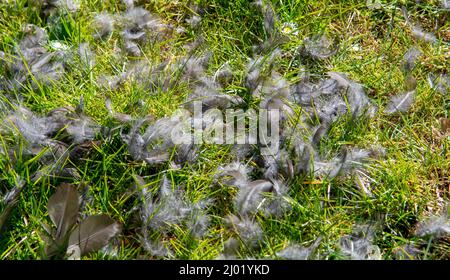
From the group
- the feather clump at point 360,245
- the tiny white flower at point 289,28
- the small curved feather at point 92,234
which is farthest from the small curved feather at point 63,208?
the tiny white flower at point 289,28

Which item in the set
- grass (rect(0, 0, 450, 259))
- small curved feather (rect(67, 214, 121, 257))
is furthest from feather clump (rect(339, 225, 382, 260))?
small curved feather (rect(67, 214, 121, 257))

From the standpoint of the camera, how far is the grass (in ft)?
6.73

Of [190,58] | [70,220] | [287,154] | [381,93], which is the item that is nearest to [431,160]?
[381,93]

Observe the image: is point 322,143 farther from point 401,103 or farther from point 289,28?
point 289,28

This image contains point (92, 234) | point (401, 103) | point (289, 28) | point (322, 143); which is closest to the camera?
point (92, 234)

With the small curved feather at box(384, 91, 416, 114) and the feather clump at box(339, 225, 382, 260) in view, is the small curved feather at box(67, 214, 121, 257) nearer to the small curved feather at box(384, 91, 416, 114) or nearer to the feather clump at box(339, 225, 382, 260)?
the feather clump at box(339, 225, 382, 260)

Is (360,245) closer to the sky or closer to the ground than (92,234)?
closer to the ground

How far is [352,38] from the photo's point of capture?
2.68 metres

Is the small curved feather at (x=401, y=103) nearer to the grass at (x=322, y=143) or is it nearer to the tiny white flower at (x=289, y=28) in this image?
the grass at (x=322, y=143)

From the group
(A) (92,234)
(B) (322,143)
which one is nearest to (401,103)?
(B) (322,143)

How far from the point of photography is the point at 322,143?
2273 mm

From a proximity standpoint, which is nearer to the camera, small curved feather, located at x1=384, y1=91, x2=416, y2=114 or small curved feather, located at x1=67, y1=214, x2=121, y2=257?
small curved feather, located at x1=67, y1=214, x2=121, y2=257

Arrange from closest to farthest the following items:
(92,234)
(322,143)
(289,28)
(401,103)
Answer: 1. (92,234)
2. (322,143)
3. (401,103)
4. (289,28)
